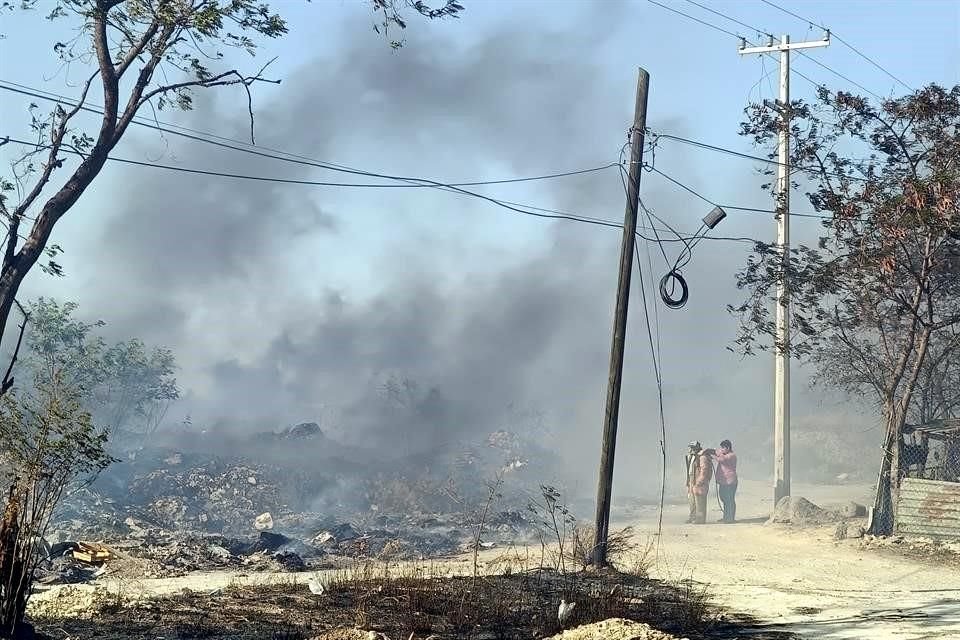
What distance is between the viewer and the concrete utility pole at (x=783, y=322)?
18656 mm

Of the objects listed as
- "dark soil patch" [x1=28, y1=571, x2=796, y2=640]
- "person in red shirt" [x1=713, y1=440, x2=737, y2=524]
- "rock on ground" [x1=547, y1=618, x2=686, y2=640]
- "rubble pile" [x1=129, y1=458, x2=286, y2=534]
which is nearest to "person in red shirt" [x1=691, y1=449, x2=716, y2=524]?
"person in red shirt" [x1=713, y1=440, x2=737, y2=524]

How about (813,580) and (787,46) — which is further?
(787,46)

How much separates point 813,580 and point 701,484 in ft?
25.6

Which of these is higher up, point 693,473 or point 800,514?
point 693,473

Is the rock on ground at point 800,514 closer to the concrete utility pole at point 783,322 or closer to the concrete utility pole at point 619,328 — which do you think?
the concrete utility pole at point 783,322

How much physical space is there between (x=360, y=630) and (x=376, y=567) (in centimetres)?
631

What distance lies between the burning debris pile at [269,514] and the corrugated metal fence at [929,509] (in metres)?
6.92

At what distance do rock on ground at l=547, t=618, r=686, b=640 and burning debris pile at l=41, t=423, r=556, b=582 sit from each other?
6.19 meters

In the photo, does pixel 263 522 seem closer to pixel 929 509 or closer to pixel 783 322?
pixel 783 322

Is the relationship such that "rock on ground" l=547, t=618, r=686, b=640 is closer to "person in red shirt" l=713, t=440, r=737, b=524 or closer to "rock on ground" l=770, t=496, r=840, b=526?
"rock on ground" l=770, t=496, r=840, b=526

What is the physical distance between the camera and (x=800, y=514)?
1873 centimetres

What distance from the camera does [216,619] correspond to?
828cm

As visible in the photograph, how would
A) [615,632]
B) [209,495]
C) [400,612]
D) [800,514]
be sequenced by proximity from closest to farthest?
[615,632] → [400,612] → [800,514] → [209,495]

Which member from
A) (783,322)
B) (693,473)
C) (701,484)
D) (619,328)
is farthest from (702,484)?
(619,328)
